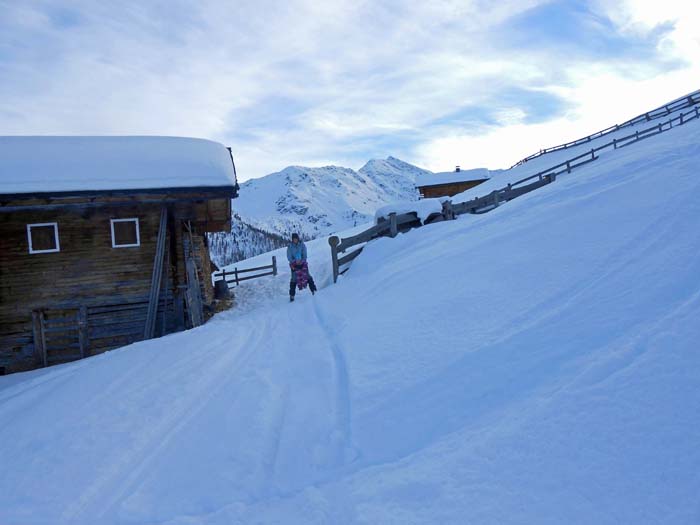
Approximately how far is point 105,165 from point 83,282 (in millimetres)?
3219

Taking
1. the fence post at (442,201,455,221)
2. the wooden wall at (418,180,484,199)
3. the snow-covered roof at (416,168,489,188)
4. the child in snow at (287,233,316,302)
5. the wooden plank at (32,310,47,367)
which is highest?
the snow-covered roof at (416,168,489,188)

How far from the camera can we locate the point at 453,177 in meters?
43.8

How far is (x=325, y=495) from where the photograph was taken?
2873mm

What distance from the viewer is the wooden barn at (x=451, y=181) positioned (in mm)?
43250

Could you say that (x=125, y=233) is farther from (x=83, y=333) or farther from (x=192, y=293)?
(x=83, y=333)

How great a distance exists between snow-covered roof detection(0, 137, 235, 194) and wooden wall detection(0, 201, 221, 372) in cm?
101

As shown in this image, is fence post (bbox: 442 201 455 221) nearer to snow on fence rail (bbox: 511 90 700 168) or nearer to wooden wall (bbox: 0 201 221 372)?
wooden wall (bbox: 0 201 221 372)

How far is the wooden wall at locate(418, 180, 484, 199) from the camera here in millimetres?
43312

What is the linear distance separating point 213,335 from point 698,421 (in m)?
6.62

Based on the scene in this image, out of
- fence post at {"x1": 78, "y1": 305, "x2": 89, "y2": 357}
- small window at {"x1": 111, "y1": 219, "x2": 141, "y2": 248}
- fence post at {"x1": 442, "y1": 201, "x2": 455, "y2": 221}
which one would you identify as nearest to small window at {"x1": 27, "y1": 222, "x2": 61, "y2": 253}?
small window at {"x1": 111, "y1": 219, "x2": 141, "y2": 248}

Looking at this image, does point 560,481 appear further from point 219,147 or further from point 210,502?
point 219,147

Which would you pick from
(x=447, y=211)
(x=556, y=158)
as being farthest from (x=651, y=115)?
(x=447, y=211)

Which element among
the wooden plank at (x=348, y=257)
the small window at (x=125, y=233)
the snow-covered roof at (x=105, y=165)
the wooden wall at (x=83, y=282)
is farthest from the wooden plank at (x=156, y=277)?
the wooden plank at (x=348, y=257)

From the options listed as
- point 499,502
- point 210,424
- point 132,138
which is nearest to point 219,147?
point 132,138
